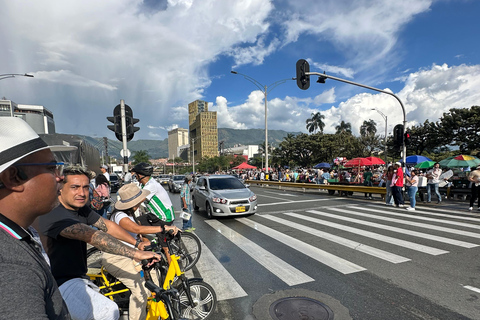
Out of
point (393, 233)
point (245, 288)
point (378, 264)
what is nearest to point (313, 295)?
point (245, 288)

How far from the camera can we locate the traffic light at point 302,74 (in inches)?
436

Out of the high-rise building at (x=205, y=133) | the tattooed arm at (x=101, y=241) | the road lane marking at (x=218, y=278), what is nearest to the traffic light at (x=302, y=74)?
the road lane marking at (x=218, y=278)

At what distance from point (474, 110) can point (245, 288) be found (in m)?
38.8

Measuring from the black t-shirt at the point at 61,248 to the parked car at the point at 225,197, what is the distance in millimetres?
6727

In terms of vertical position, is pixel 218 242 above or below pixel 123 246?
below

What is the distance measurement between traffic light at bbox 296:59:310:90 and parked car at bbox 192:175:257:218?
5044 millimetres

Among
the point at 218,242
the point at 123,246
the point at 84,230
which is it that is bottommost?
the point at 218,242

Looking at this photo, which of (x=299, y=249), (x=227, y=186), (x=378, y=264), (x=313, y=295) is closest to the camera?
(x=313, y=295)

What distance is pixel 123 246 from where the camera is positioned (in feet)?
7.39

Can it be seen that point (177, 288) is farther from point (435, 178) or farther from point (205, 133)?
point (205, 133)

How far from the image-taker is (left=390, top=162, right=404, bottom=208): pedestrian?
34.0ft

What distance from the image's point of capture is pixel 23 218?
1.07 metres

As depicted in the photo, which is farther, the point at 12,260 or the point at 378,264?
the point at 378,264

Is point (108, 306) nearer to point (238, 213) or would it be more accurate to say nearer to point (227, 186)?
point (238, 213)
